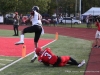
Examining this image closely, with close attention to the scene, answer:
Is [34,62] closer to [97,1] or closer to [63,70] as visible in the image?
[63,70]

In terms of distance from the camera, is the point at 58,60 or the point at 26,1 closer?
→ the point at 58,60

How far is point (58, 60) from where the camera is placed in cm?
991

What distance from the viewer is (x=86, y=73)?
9086mm

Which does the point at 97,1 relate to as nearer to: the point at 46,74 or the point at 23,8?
the point at 23,8

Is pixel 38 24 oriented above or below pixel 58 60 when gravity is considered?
above

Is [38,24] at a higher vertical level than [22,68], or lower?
higher

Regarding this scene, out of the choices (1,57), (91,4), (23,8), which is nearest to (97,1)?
(91,4)

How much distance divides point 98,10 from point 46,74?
53.6m

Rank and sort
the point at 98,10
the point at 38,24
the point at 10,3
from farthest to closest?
the point at 98,10 < the point at 10,3 < the point at 38,24

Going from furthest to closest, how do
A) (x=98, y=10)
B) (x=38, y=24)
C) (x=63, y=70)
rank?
(x=98, y=10), (x=38, y=24), (x=63, y=70)

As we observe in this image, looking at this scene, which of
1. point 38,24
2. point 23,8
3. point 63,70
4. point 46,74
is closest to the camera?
point 46,74

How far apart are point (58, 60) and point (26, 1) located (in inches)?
1822

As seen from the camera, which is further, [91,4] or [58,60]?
[91,4]

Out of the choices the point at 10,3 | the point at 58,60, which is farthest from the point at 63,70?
the point at 10,3
